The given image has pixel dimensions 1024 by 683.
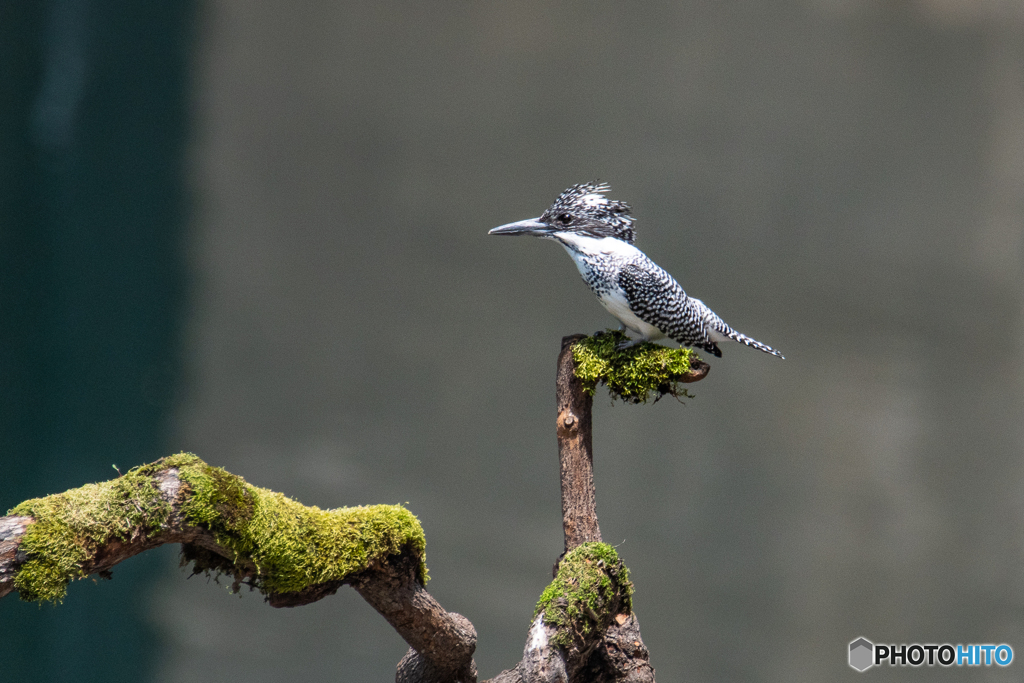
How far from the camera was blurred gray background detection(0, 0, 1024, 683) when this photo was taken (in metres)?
4.78

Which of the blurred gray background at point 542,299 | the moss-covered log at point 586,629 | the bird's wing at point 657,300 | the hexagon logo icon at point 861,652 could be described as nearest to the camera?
the moss-covered log at point 586,629

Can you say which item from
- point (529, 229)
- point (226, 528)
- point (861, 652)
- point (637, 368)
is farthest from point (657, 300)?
point (861, 652)

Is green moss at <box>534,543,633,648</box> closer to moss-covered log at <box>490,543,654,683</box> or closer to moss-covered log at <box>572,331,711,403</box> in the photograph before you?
moss-covered log at <box>490,543,654,683</box>

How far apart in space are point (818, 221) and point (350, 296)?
268 centimetres

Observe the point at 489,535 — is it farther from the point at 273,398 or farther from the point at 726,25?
the point at 726,25

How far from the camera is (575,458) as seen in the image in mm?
3234

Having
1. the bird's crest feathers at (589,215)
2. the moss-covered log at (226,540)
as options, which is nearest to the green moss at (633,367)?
the bird's crest feathers at (589,215)

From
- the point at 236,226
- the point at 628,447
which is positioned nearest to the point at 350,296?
the point at 236,226

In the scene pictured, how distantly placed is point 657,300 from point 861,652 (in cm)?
297

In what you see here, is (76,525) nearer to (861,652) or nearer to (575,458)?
(575,458)

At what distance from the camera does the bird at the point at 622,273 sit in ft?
10.2

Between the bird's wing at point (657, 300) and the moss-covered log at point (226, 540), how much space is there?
109 cm

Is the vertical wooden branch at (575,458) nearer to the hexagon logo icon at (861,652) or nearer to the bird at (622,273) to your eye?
the bird at (622,273)

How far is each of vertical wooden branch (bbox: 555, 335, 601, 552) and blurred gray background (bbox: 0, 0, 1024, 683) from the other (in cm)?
179
